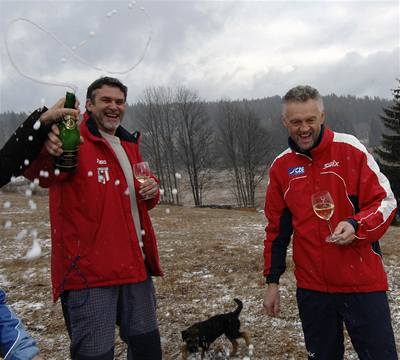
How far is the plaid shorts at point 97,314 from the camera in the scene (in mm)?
2432

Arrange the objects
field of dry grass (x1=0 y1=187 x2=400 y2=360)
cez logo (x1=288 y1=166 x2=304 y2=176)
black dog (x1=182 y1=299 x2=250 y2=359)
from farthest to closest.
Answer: field of dry grass (x1=0 y1=187 x2=400 y2=360) → black dog (x1=182 y1=299 x2=250 y2=359) → cez logo (x1=288 y1=166 x2=304 y2=176)

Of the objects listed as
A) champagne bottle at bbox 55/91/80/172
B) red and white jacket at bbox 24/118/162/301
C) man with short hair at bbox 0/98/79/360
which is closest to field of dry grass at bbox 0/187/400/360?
red and white jacket at bbox 24/118/162/301

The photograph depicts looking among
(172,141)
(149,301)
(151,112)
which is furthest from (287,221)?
(172,141)

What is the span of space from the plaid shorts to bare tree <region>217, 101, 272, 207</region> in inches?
1608

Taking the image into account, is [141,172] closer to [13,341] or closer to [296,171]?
[296,171]

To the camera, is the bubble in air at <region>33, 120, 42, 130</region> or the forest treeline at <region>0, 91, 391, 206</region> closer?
the bubble in air at <region>33, 120, 42, 130</region>

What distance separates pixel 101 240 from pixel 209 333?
7.28 ft

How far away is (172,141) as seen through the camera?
40.4m

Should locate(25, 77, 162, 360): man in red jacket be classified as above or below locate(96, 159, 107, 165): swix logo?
below

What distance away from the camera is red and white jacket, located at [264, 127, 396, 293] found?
2.45 m

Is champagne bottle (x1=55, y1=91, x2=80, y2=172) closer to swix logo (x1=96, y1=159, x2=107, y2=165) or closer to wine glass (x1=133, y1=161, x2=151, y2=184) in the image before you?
swix logo (x1=96, y1=159, x2=107, y2=165)

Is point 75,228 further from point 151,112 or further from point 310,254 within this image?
point 151,112

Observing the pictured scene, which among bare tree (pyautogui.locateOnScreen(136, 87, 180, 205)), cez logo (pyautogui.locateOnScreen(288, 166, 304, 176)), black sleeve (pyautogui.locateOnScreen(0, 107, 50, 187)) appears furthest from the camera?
bare tree (pyautogui.locateOnScreen(136, 87, 180, 205))

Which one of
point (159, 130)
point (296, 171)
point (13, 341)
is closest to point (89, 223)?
point (13, 341)
